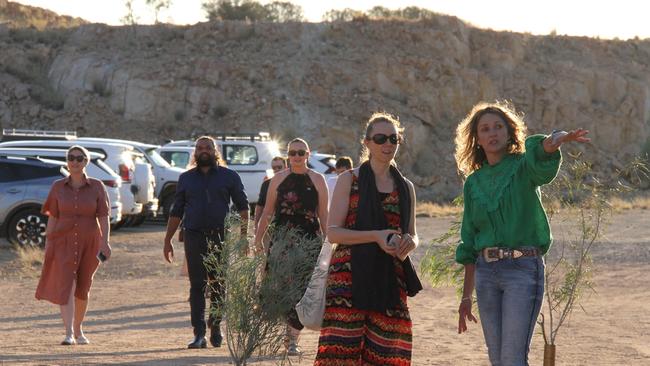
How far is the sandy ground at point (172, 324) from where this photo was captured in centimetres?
1109

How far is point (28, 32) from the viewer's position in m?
63.4

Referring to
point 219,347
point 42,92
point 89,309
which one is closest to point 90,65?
point 42,92

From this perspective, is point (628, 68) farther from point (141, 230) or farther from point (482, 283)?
point (482, 283)

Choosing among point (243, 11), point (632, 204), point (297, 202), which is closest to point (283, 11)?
point (243, 11)

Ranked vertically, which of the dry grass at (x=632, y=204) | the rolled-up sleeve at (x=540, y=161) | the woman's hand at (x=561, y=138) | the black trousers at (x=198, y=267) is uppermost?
the woman's hand at (x=561, y=138)

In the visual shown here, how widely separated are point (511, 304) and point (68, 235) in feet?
20.4

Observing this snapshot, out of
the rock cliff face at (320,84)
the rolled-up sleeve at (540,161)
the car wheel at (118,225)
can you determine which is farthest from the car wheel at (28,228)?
the rock cliff face at (320,84)

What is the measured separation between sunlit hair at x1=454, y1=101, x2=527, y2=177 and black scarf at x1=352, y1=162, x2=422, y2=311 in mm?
510

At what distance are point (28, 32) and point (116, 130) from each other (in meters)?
11.2

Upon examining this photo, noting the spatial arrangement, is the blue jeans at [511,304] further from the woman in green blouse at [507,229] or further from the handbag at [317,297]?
the handbag at [317,297]

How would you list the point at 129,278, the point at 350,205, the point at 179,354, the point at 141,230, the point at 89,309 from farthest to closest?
the point at 141,230
the point at 129,278
the point at 89,309
the point at 179,354
the point at 350,205

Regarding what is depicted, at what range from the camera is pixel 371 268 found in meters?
7.08

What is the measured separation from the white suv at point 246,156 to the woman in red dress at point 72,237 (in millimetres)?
19196

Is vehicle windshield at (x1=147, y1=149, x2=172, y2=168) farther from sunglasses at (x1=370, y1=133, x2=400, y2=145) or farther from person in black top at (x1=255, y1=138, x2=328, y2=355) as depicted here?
sunglasses at (x1=370, y1=133, x2=400, y2=145)
